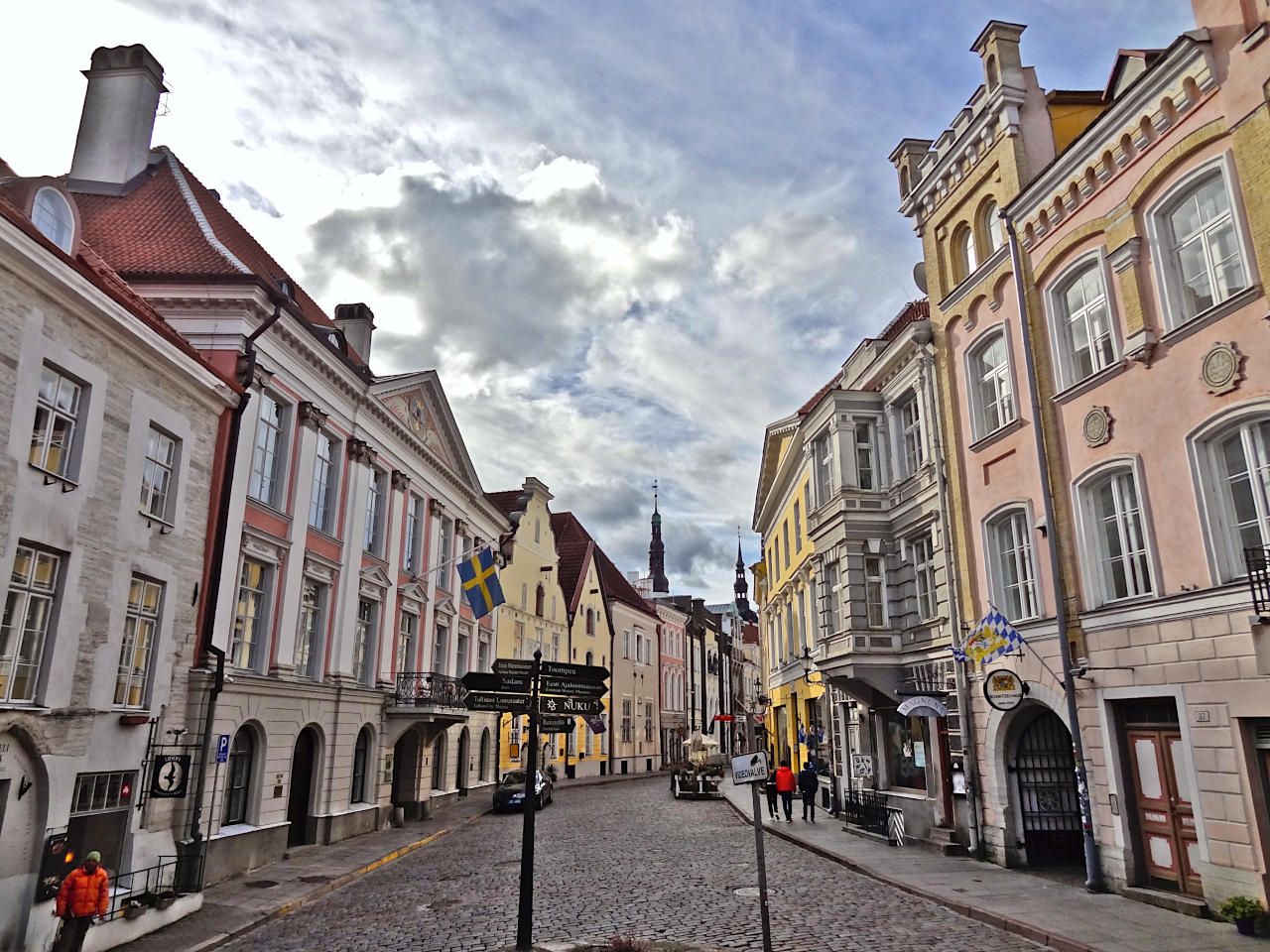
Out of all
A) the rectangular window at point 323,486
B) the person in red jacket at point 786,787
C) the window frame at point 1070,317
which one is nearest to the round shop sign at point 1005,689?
the window frame at point 1070,317

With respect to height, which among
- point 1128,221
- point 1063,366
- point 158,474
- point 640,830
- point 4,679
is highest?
point 1128,221

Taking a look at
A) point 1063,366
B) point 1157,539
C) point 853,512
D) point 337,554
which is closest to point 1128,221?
point 1063,366

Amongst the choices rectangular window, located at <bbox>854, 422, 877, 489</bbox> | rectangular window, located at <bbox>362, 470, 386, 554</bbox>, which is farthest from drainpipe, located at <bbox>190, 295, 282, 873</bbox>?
rectangular window, located at <bbox>854, 422, 877, 489</bbox>

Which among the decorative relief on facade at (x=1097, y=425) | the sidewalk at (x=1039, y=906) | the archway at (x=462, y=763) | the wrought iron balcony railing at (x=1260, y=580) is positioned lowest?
the sidewalk at (x=1039, y=906)

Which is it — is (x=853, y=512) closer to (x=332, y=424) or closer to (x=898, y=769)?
(x=898, y=769)

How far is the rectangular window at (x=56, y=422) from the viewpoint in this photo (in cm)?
1221

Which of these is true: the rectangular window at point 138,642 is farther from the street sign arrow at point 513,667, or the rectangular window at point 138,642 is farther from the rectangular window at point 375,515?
the rectangular window at point 375,515

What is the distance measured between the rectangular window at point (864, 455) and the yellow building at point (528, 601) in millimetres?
18814

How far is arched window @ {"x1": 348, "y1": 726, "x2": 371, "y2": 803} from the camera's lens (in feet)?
79.6

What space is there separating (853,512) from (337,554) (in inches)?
522

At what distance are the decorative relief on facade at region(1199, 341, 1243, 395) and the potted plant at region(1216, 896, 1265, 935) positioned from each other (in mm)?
6404

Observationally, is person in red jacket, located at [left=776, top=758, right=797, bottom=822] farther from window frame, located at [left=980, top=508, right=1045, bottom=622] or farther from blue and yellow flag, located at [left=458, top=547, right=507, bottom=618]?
window frame, located at [left=980, top=508, right=1045, bottom=622]

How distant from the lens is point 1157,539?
13078 mm

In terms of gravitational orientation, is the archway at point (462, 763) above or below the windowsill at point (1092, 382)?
below
